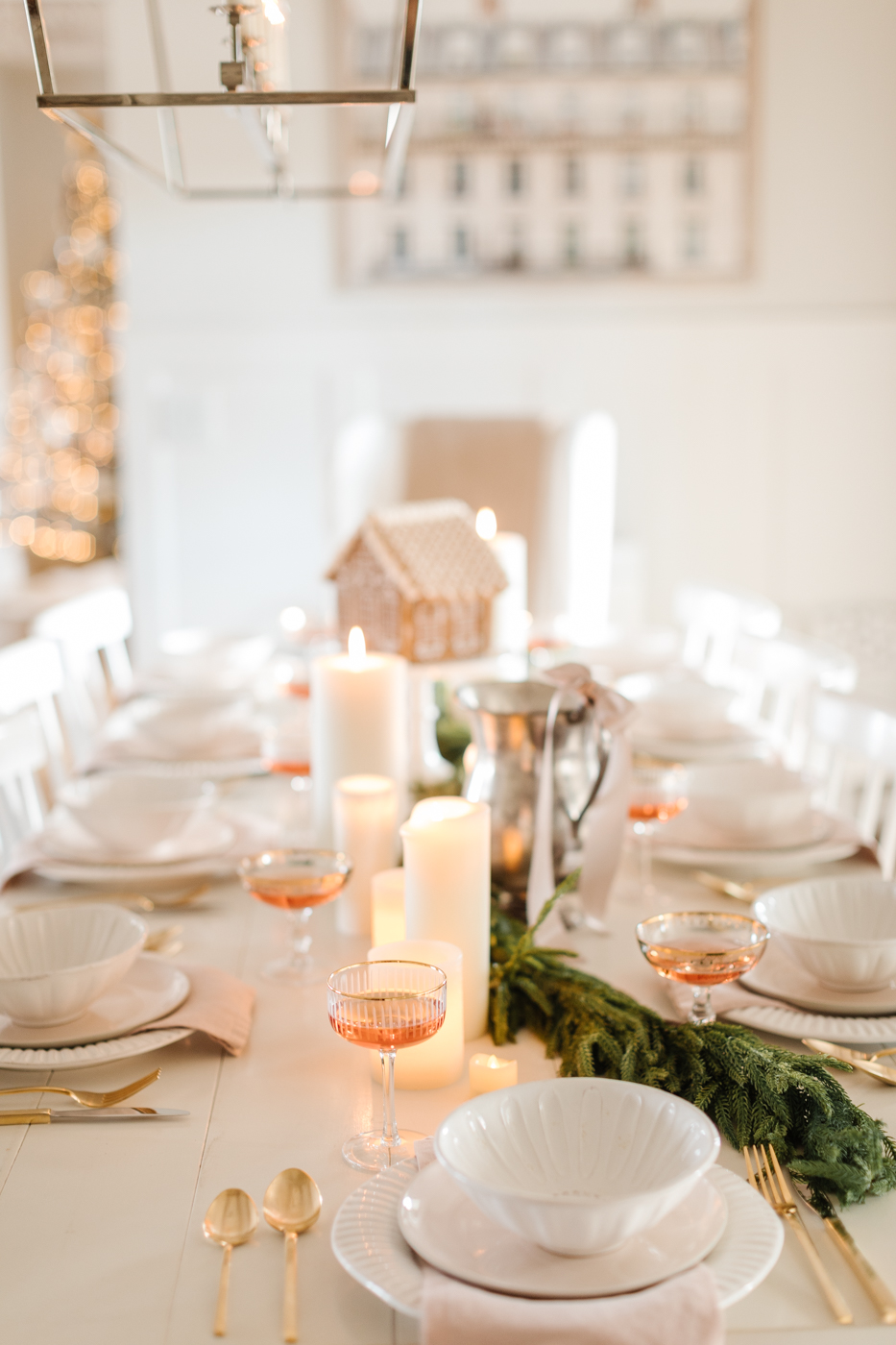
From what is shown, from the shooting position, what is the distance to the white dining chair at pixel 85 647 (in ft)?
8.04

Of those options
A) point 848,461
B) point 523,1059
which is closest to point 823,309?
point 848,461

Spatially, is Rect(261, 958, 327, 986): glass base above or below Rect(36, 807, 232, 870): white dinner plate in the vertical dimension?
above

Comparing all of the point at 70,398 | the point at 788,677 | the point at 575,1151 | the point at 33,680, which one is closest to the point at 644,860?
the point at 575,1151

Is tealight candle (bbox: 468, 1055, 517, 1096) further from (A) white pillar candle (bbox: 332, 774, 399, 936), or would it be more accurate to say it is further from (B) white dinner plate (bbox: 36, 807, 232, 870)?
(B) white dinner plate (bbox: 36, 807, 232, 870)

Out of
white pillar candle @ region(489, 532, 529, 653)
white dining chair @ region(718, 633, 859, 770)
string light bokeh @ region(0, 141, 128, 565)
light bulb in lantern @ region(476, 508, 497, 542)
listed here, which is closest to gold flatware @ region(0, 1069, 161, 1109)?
white pillar candle @ region(489, 532, 529, 653)

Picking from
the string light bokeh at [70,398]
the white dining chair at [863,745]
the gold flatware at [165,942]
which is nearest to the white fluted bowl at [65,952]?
the gold flatware at [165,942]

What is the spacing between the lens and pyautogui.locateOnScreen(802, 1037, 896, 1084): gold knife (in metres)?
0.88

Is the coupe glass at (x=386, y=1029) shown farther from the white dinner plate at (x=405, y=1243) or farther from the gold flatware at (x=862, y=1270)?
the gold flatware at (x=862, y=1270)

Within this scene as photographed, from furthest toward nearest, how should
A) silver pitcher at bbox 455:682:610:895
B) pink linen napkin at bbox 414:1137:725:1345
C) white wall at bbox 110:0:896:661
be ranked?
white wall at bbox 110:0:896:661 < silver pitcher at bbox 455:682:610:895 < pink linen napkin at bbox 414:1137:725:1345

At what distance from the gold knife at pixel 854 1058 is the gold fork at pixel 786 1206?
0.45ft

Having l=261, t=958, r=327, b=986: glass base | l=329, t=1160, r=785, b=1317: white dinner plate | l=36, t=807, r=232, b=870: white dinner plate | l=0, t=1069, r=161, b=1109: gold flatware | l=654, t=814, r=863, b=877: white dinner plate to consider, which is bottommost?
l=654, t=814, r=863, b=877: white dinner plate

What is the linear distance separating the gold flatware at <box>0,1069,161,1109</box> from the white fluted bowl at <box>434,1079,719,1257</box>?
0.29 metres

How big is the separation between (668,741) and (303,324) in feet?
9.64

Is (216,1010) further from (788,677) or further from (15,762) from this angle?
(788,677)
